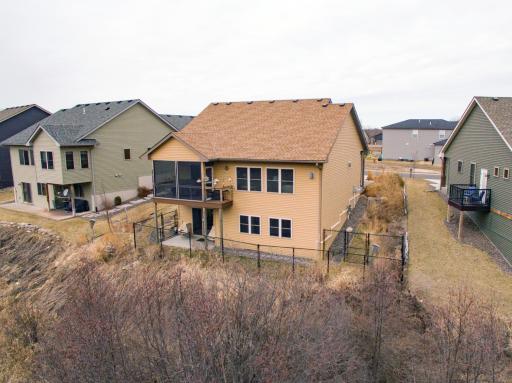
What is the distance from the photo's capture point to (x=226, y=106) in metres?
25.6

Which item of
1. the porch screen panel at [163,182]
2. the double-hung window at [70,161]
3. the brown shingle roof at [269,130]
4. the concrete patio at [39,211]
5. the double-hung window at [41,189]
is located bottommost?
the concrete patio at [39,211]

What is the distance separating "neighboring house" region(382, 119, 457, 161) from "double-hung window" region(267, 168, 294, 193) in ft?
144

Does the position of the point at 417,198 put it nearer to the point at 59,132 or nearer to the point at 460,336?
the point at 460,336

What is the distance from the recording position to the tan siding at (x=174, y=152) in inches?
774

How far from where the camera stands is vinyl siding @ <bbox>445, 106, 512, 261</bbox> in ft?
56.5

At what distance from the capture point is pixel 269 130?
70.6ft

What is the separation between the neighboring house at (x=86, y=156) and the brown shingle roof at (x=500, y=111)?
2559 centimetres

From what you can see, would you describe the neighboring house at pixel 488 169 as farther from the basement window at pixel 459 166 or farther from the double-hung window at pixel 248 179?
the double-hung window at pixel 248 179

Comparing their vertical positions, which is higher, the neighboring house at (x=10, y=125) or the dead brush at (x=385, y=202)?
the neighboring house at (x=10, y=125)

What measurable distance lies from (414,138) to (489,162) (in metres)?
39.0

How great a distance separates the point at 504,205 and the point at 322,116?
33.8 ft

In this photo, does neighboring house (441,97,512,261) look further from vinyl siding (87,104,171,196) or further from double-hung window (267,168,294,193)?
vinyl siding (87,104,171,196)

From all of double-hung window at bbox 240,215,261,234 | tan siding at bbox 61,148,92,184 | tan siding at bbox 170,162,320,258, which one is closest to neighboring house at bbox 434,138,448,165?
tan siding at bbox 170,162,320,258

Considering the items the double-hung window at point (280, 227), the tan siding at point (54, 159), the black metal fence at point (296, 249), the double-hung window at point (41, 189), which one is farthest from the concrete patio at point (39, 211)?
the double-hung window at point (280, 227)
